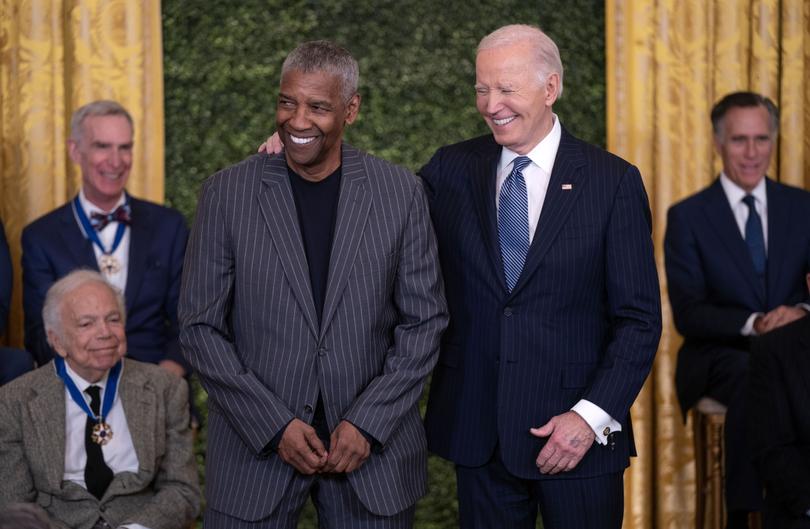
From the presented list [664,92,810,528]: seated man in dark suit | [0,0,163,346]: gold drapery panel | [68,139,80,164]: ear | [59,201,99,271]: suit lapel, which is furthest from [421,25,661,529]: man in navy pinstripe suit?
[0,0,163,346]: gold drapery panel

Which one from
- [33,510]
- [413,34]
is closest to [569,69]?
[413,34]

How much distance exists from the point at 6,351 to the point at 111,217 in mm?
631

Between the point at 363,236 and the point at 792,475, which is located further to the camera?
the point at 792,475

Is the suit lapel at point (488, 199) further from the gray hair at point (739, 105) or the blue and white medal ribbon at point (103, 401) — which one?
the gray hair at point (739, 105)

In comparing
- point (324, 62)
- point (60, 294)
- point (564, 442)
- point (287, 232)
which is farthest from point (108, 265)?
point (564, 442)

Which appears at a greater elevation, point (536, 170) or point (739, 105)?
point (739, 105)

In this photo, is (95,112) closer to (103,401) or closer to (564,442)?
(103,401)

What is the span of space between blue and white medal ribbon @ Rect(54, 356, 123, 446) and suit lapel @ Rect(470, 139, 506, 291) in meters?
1.41

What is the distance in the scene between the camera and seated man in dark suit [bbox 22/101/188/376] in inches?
188

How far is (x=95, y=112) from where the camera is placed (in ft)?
16.4

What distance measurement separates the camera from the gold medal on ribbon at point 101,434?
3.94 metres

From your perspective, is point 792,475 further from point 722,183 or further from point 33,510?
point 33,510

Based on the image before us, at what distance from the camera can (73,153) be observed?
5074 mm

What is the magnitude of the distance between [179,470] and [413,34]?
2.39 m
